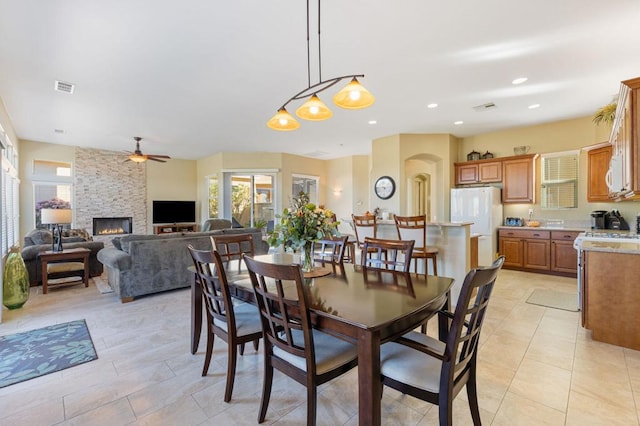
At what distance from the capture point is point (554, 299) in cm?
392

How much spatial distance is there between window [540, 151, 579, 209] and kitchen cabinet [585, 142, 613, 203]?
0.37 metres

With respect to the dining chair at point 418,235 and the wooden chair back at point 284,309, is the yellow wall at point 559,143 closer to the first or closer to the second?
the dining chair at point 418,235

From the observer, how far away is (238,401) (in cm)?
194

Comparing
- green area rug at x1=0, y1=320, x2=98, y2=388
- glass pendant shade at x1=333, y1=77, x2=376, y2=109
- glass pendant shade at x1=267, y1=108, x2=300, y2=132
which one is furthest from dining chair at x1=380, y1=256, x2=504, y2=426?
green area rug at x1=0, y1=320, x2=98, y2=388

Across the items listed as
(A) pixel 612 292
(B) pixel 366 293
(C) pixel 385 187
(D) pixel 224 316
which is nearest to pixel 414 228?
(A) pixel 612 292

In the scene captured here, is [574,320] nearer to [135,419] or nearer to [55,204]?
[135,419]

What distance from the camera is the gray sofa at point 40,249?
4.54m

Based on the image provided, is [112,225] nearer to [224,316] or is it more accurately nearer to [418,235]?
[224,316]

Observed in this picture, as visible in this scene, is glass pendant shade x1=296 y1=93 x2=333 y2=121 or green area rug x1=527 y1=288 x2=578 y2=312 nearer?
glass pendant shade x1=296 y1=93 x2=333 y2=121

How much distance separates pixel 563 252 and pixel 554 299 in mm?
1572

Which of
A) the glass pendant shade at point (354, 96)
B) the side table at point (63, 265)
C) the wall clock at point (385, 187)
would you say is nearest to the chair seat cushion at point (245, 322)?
the glass pendant shade at point (354, 96)

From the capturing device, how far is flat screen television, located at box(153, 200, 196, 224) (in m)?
8.62

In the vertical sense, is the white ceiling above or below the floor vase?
above

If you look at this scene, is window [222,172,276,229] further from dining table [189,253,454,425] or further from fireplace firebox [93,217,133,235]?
dining table [189,253,454,425]
